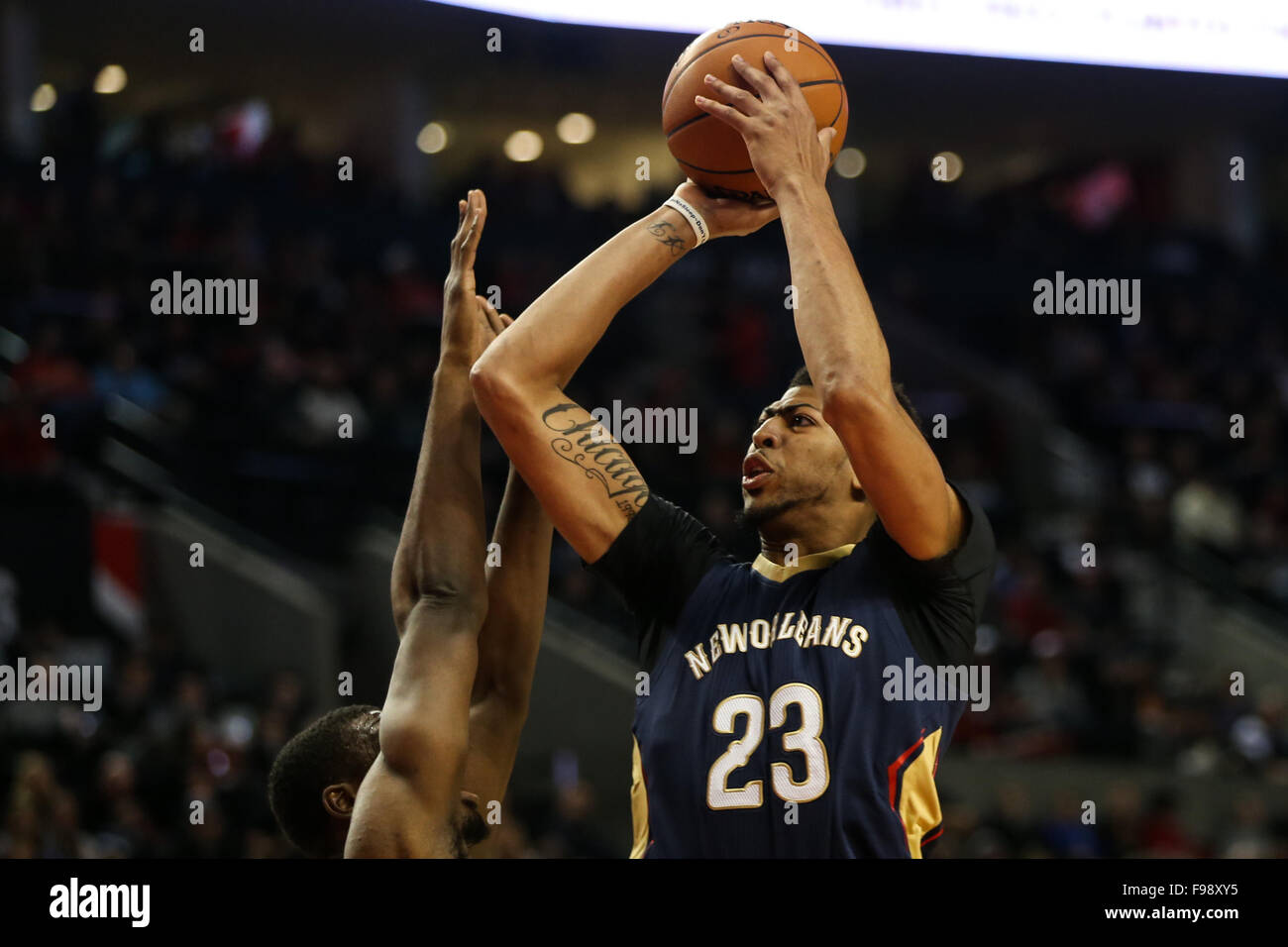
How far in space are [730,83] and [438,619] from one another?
1.21 meters

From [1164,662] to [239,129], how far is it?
420 inches

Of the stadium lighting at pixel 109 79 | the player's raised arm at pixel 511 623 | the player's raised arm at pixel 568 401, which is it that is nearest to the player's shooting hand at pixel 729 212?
the player's raised arm at pixel 568 401

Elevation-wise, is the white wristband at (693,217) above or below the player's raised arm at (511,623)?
above

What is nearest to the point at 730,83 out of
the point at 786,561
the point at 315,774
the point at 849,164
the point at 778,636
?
the point at 786,561

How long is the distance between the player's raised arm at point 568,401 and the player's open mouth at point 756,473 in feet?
0.70

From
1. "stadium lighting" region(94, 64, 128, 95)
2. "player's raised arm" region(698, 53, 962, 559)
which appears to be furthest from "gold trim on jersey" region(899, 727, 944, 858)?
"stadium lighting" region(94, 64, 128, 95)

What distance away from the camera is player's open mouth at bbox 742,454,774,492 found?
306 centimetres

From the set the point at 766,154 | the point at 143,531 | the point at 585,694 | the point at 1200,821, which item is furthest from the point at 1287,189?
the point at 766,154

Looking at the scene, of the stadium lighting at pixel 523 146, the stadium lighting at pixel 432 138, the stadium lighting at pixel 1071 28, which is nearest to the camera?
the stadium lighting at pixel 1071 28

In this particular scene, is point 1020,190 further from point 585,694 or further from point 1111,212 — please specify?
point 585,694

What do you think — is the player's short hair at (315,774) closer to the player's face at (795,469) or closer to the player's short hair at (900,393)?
the player's face at (795,469)

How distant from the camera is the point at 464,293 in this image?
3.34m

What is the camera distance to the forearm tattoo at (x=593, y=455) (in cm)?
300

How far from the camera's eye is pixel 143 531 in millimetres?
9516
